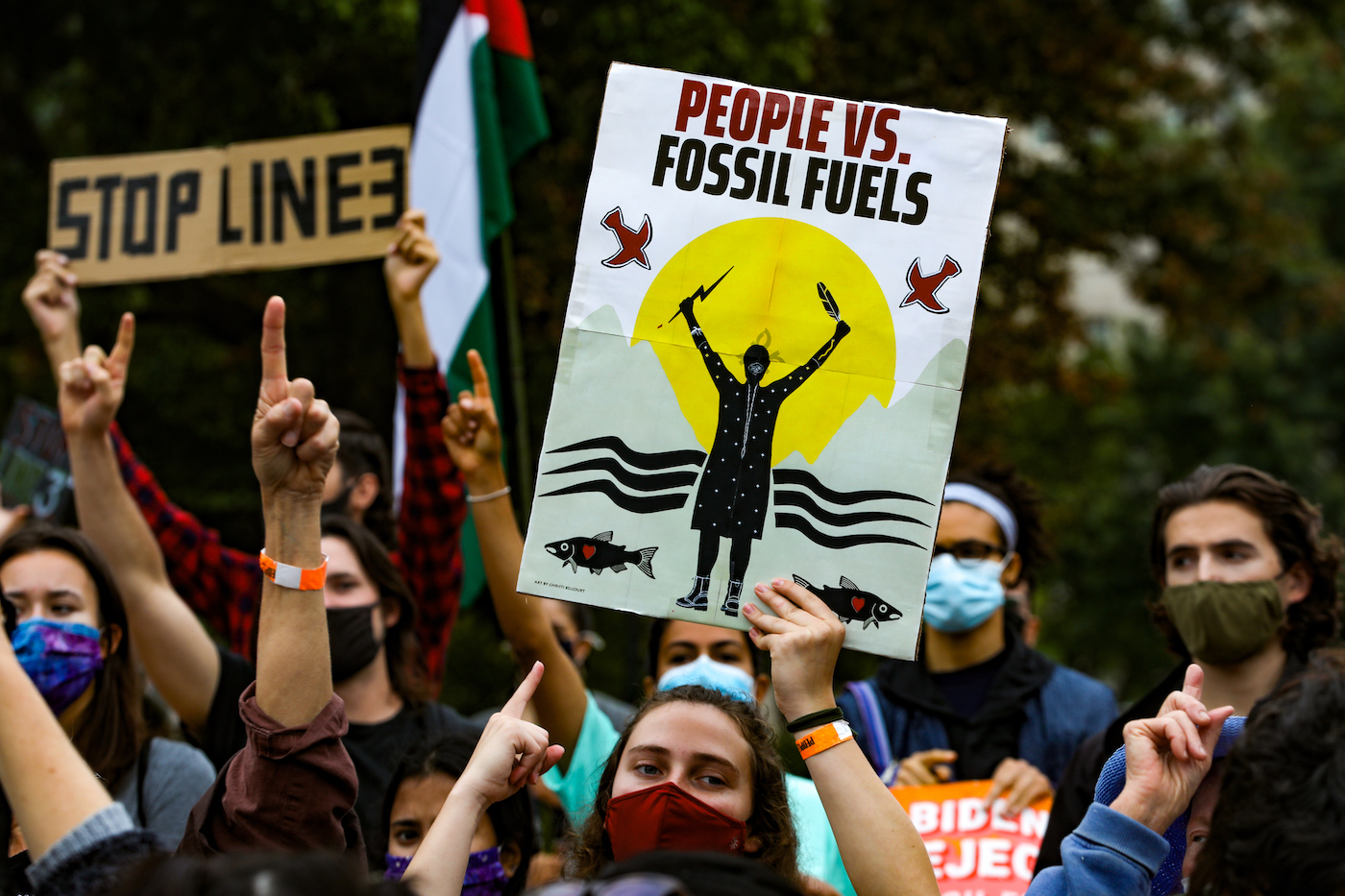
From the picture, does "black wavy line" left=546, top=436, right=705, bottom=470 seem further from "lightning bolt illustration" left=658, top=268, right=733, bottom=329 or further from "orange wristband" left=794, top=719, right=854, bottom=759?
"orange wristband" left=794, top=719, right=854, bottom=759

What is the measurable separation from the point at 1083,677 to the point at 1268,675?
60 cm

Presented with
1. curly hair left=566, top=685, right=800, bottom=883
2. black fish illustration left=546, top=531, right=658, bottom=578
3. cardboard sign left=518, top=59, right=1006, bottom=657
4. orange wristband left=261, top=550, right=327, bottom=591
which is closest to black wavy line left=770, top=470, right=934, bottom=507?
cardboard sign left=518, top=59, right=1006, bottom=657

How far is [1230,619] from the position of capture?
3.61 metres

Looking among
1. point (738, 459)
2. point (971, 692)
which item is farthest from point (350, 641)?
point (971, 692)

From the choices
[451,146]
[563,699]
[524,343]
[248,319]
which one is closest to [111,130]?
[248,319]

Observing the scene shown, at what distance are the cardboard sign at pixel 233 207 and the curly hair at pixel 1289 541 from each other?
111 inches

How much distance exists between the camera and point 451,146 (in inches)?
216

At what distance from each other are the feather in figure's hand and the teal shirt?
111 cm

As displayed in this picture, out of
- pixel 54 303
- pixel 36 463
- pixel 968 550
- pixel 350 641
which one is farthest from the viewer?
pixel 36 463

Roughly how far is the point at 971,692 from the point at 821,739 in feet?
5.79

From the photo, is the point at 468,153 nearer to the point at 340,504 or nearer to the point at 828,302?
the point at 340,504

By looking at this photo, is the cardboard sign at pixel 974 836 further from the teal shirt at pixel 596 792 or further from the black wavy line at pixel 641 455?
the black wavy line at pixel 641 455

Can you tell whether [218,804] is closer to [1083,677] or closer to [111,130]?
[1083,677]

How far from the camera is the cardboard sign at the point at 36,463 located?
18.1 ft
